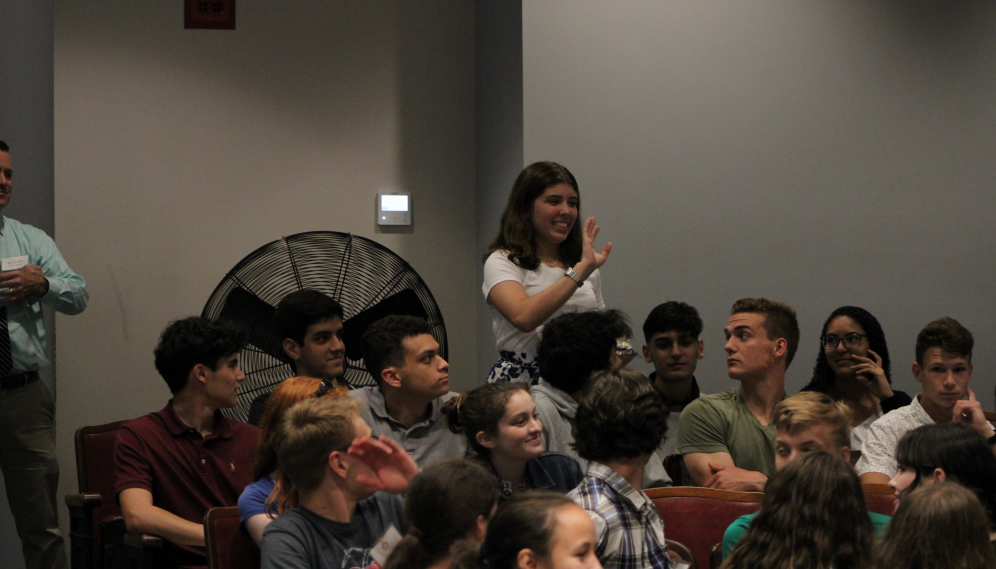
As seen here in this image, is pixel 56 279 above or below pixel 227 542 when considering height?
above

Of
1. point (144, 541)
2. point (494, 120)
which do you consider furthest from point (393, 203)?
point (144, 541)

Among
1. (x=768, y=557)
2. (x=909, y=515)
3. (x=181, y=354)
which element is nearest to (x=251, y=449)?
(x=181, y=354)

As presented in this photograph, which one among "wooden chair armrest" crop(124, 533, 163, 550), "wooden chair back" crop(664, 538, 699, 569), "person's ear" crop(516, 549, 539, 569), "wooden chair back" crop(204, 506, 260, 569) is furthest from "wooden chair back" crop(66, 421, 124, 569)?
"person's ear" crop(516, 549, 539, 569)

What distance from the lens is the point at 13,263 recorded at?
3.46m

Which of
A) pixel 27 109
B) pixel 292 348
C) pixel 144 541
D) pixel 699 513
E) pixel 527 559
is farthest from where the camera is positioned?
pixel 27 109

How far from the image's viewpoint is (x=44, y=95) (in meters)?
4.01

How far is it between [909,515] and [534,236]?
5.81 feet

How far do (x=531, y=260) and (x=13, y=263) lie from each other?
185cm

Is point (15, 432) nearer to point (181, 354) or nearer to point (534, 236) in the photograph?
point (181, 354)

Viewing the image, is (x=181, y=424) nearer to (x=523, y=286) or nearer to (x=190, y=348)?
(x=190, y=348)

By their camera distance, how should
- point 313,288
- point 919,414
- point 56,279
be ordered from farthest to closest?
1. point 313,288
2. point 56,279
3. point 919,414

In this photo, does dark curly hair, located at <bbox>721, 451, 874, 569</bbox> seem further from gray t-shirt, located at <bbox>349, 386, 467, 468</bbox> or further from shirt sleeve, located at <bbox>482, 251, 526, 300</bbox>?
shirt sleeve, located at <bbox>482, 251, 526, 300</bbox>

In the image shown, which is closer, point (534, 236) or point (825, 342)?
point (534, 236)

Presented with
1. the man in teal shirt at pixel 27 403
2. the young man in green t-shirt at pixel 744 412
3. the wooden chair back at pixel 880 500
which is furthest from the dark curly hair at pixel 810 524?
the man in teal shirt at pixel 27 403
